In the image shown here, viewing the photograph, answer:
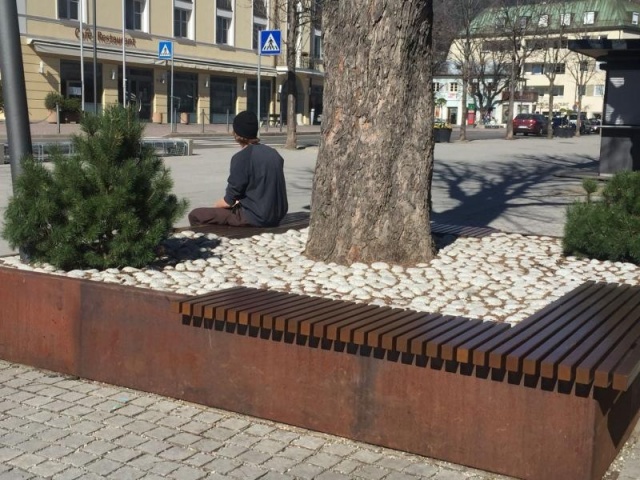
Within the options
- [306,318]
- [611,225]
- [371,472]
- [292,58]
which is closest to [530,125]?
[292,58]

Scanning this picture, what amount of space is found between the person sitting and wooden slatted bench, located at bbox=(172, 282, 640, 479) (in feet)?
11.0

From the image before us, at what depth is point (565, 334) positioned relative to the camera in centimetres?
415

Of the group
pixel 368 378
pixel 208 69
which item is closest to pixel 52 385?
pixel 368 378

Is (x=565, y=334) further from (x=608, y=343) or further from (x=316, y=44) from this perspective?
(x=316, y=44)

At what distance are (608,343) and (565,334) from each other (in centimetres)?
22

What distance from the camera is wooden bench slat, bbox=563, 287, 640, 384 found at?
3.51 m

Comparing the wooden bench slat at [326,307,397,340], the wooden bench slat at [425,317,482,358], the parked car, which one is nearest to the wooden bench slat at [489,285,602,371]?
the wooden bench slat at [425,317,482,358]

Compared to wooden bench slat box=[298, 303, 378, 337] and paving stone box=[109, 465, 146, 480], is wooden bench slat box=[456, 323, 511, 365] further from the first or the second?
paving stone box=[109, 465, 146, 480]

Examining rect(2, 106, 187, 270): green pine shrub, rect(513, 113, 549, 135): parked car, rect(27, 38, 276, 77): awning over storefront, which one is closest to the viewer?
rect(2, 106, 187, 270): green pine shrub

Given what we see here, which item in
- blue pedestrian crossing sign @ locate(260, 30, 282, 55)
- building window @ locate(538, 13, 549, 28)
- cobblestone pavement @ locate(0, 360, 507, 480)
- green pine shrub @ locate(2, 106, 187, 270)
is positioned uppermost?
building window @ locate(538, 13, 549, 28)

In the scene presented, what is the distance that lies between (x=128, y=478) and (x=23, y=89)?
3387 millimetres

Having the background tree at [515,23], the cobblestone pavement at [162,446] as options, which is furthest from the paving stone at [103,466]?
the background tree at [515,23]

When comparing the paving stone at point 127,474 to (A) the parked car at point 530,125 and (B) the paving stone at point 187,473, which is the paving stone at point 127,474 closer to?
(B) the paving stone at point 187,473

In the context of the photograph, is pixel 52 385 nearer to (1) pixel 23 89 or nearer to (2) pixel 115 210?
(2) pixel 115 210
